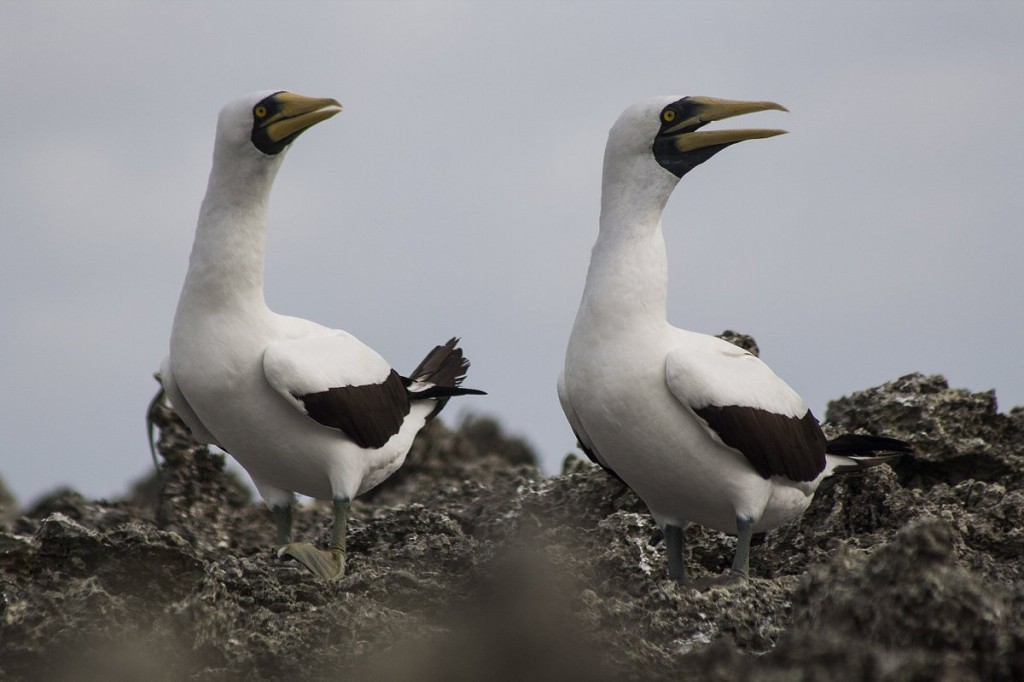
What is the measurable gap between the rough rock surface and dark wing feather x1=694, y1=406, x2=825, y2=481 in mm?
545

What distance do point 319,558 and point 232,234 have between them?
217 centimetres

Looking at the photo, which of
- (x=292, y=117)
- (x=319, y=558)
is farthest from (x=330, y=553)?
(x=292, y=117)

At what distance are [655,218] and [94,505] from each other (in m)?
6.61

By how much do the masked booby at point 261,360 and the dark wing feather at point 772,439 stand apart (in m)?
2.36

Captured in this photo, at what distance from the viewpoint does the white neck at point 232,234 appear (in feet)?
27.7

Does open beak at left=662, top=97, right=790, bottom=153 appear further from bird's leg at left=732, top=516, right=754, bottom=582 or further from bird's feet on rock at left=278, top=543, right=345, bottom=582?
bird's feet on rock at left=278, top=543, right=345, bottom=582

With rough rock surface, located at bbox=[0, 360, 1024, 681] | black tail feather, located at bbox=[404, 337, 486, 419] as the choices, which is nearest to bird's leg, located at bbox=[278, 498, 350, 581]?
rough rock surface, located at bbox=[0, 360, 1024, 681]

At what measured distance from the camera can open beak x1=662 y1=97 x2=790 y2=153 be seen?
8164 mm

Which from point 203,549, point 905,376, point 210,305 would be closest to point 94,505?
point 203,549

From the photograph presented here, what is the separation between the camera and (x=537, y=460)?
17.6m

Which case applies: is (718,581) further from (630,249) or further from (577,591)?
(630,249)

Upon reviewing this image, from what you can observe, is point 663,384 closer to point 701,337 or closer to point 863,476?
point 701,337

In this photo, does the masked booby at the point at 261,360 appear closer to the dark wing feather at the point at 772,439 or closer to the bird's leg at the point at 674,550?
the bird's leg at the point at 674,550

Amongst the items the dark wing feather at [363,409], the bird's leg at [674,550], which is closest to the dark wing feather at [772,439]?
the bird's leg at [674,550]
